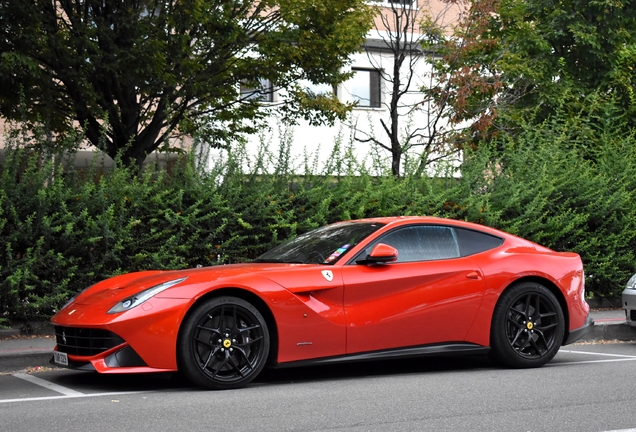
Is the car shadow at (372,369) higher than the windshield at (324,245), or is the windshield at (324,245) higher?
the windshield at (324,245)

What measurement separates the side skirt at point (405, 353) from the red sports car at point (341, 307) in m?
0.01

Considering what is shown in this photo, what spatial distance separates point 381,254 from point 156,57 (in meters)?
6.52

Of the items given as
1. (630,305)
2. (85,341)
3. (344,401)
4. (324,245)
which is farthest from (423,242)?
(630,305)

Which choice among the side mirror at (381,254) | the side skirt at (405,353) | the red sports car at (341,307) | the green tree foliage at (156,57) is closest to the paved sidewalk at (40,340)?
the red sports car at (341,307)

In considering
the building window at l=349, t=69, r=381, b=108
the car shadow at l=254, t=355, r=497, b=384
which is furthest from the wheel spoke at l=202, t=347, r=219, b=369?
the building window at l=349, t=69, r=381, b=108

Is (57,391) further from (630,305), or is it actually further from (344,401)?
(630,305)

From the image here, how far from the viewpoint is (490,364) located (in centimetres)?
866

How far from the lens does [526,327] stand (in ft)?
26.8

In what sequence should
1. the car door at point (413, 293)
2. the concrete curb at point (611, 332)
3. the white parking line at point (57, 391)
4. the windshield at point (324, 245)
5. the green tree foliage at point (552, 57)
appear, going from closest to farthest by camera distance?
1. the white parking line at point (57, 391)
2. the car door at point (413, 293)
3. the windshield at point (324, 245)
4. the concrete curb at point (611, 332)
5. the green tree foliage at point (552, 57)

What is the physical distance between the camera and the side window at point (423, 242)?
786 centimetres

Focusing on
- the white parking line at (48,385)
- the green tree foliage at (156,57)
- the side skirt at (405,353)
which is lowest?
the white parking line at (48,385)

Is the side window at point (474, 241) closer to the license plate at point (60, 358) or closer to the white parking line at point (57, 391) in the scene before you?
the white parking line at point (57, 391)

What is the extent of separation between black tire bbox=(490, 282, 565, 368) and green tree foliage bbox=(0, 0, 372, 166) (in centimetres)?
532

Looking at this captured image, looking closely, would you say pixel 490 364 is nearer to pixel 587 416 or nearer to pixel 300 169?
pixel 587 416
